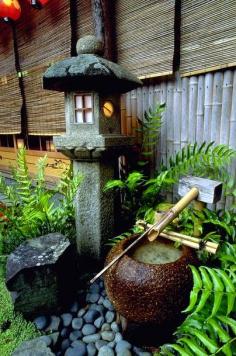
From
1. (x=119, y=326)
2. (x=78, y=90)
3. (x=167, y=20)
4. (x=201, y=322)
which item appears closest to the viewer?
(x=201, y=322)

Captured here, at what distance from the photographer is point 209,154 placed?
319 cm

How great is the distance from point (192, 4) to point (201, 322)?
12.8 feet

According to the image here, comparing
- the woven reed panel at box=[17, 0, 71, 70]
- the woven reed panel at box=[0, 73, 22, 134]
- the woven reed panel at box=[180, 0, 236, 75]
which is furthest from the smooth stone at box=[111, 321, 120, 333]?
the woven reed panel at box=[0, 73, 22, 134]

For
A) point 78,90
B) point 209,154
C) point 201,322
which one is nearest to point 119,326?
point 201,322

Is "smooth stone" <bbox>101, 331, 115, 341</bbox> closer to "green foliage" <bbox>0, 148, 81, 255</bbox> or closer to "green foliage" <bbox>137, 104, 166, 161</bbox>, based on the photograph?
"green foliage" <bbox>0, 148, 81, 255</bbox>

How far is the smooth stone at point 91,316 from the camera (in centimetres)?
265

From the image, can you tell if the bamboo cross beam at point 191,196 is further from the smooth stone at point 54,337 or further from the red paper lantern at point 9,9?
the red paper lantern at point 9,9

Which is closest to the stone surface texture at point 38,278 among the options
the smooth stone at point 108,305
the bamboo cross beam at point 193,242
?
the smooth stone at point 108,305

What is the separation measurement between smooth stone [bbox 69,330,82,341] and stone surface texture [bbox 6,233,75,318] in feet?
1.14

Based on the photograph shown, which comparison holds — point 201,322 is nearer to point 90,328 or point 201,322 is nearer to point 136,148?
point 90,328

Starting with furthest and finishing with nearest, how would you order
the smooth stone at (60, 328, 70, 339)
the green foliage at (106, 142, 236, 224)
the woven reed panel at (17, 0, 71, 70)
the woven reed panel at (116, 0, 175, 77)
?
the woven reed panel at (17, 0, 71, 70), the woven reed panel at (116, 0, 175, 77), the green foliage at (106, 142, 236, 224), the smooth stone at (60, 328, 70, 339)

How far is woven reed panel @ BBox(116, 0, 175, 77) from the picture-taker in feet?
12.2

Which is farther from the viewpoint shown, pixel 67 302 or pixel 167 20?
pixel 167 20

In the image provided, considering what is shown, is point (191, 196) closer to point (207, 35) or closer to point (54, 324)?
point (54, 324)
